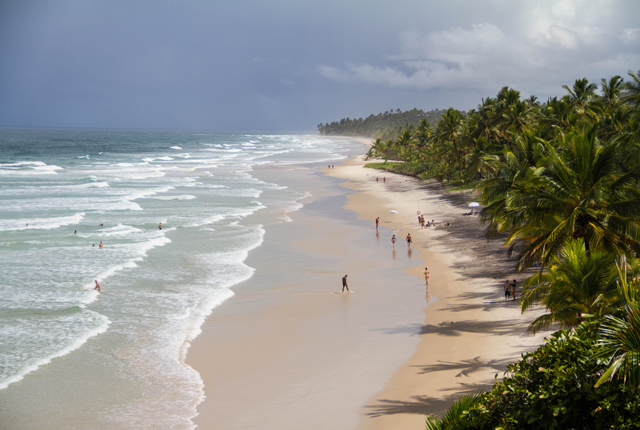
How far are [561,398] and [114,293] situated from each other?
20.1 metres

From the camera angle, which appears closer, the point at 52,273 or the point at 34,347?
the point at 34,347

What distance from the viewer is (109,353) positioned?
17328 mm

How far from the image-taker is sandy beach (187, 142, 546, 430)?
13984mm

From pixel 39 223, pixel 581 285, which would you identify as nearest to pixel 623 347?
pixel 581 285

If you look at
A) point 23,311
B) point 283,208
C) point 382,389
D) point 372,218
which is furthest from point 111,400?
point 283,208

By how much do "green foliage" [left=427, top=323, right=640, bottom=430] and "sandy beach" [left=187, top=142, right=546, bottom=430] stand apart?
18.2ft

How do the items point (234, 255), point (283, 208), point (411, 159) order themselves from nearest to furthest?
point (234, 255), point (283, 208), point (411, 159)

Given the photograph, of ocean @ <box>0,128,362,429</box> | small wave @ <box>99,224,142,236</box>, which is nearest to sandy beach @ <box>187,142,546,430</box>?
ocean @ <box>0,128,362,429</box>

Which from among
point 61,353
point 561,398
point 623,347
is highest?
point 623,347

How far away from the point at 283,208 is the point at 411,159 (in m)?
39.4

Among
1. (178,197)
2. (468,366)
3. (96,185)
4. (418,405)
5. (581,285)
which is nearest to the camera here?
(581,285)

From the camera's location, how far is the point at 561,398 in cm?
725

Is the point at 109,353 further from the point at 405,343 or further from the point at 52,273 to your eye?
the point at 52,273

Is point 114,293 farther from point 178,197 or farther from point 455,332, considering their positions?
point 178,197
